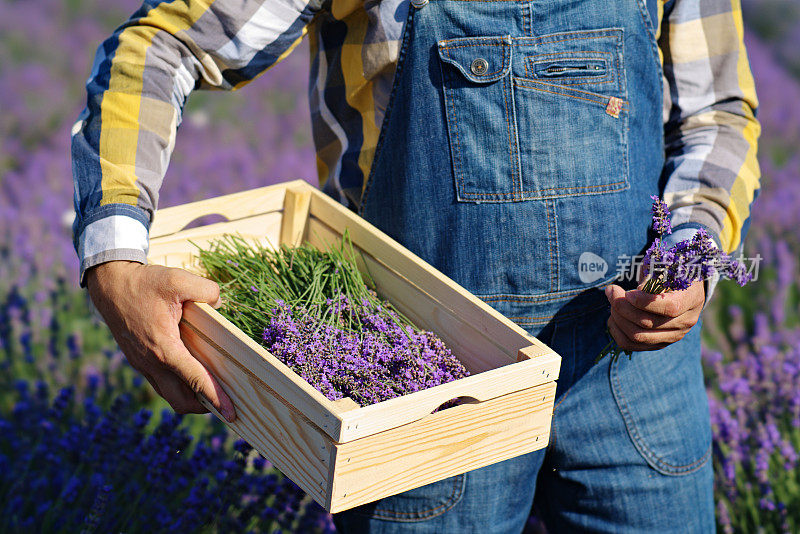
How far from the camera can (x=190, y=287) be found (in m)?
1.38

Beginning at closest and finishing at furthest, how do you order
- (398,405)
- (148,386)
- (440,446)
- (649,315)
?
(398,405) → (440,446) → (649,315) → (148,386)

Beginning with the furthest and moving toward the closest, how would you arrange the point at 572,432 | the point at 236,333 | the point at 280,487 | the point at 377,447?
the point at 280,487 → the point at 572,432 → the point at 236,333 → the point at 377,447

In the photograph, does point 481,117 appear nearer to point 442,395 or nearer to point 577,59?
point 577,59

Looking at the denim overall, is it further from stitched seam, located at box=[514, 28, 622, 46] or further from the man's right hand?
the man's right hand

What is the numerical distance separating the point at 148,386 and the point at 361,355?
1863mm

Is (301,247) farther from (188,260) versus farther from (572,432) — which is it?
(572,432)

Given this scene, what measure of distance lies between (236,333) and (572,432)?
731 millimetres

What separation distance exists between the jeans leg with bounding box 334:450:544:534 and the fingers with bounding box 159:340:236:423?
383mm

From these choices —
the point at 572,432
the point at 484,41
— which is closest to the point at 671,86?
the point at 484,41

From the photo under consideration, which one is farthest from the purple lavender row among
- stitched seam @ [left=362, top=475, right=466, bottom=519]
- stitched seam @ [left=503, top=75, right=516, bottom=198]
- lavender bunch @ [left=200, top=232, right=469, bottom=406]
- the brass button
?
the brass button

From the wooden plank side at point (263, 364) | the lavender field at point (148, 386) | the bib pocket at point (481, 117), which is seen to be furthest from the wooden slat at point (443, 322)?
the lavender field at point (148, 386)

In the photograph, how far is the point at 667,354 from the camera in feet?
5.53

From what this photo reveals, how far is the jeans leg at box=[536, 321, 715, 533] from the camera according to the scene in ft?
5.31

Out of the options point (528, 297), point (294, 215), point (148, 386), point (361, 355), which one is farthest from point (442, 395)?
point (148, 386)
